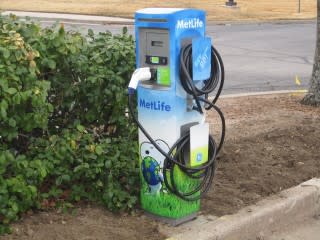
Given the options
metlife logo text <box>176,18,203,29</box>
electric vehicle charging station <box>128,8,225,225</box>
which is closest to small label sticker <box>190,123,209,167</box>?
electric vehicle charging station <box>128,8,225,225</box>

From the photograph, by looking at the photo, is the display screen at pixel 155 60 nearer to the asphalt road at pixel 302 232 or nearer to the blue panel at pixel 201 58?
the blue panel at pixel 201 58

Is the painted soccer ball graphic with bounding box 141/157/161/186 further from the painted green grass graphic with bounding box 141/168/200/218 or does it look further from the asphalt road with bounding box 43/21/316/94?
the asphalt road with bounding box 43/21/316/94

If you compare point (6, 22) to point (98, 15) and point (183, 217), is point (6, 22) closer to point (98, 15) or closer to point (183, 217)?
point (183, 217)

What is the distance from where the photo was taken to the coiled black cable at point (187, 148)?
3928mm

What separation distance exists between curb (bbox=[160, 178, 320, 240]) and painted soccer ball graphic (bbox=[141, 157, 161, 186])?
1.13ft

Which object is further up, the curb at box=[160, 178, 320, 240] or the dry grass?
the curb at box=[160, 178, 320, 240]

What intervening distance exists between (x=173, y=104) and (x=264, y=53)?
468 inches

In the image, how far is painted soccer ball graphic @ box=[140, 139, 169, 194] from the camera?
4122mm

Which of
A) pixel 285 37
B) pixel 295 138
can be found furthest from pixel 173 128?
pixel 285 37

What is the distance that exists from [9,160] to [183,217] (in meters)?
1.27

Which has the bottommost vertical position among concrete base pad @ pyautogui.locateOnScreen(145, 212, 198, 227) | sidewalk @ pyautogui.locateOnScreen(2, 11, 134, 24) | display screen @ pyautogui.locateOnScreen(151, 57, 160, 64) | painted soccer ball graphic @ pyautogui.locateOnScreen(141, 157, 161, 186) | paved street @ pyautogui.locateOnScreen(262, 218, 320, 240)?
sidewalk @ pyautogui.locateOnScreen(2, 11, 134, 24)

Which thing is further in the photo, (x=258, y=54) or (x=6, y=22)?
(x=258, y=54)

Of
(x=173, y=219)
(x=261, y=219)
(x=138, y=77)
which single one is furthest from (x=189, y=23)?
(x=261, y=219)

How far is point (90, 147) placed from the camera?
4.25 meters
